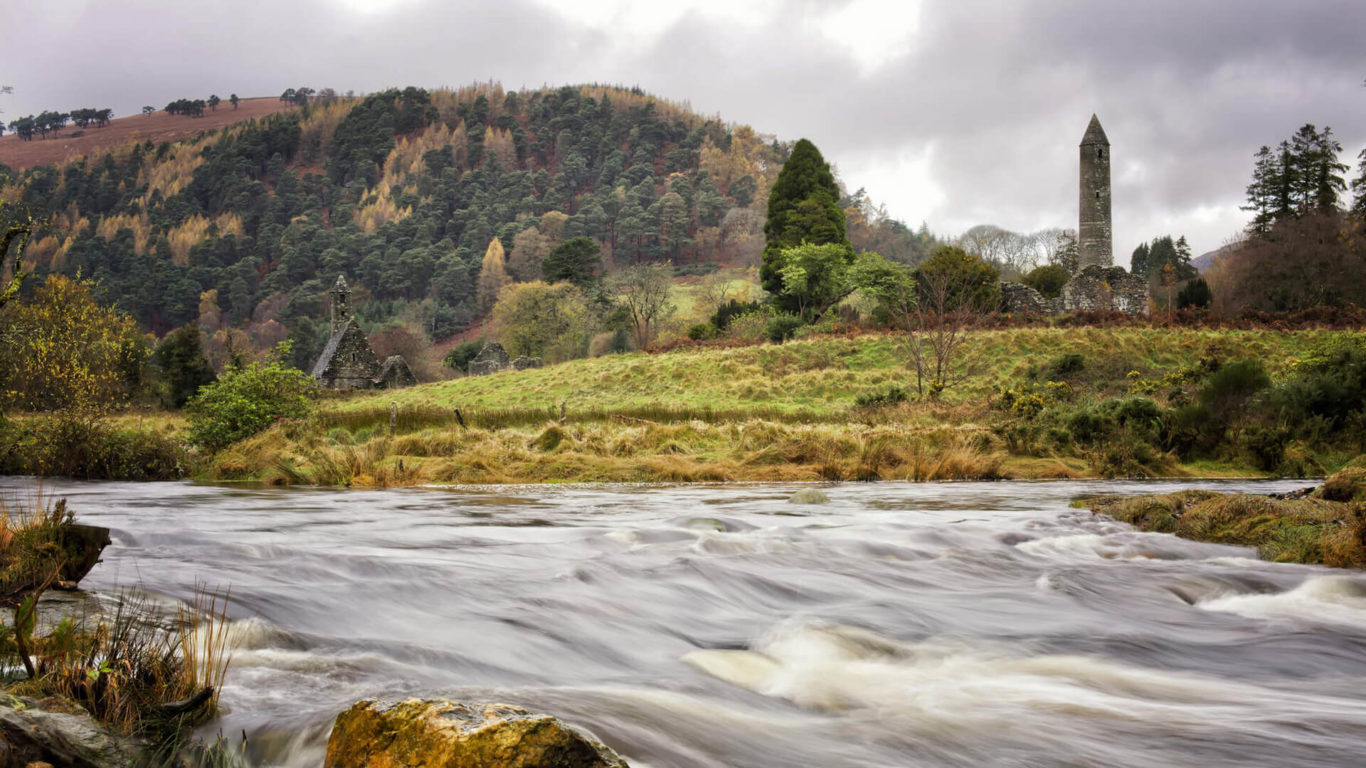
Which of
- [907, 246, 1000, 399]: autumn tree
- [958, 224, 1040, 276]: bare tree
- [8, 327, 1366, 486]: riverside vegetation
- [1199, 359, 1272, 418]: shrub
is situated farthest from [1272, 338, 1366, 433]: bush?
[958, 224, 1040, 276]: bare tree

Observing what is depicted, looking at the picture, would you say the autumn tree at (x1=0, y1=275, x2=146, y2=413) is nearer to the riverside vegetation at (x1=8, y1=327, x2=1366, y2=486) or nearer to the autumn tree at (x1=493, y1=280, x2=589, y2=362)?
the riverside vegetation at (x1=8, y1=327, x2=1366, y2=486)

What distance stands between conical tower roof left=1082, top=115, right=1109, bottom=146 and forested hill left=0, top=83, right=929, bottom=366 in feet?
182

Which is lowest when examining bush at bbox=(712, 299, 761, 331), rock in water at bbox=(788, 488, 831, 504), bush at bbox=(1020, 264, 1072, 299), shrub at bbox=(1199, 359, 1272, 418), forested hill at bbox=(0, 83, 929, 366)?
rock in water at bbox=(788, 488, 831, 504)

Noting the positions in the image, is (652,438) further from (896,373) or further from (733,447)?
(896,373)

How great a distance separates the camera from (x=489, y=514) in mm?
10688

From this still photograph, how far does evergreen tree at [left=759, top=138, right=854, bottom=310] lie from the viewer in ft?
186

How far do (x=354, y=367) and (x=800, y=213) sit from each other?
3030 centimetres

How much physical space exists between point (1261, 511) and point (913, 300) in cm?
3903

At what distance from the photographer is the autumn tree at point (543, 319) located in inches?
2675

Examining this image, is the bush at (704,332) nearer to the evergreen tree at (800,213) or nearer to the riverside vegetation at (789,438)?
the evergreen tree at (800,213)

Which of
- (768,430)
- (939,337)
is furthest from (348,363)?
(768,430)

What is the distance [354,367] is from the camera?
2032 inches

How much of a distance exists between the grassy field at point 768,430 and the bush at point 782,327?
31.1 ft

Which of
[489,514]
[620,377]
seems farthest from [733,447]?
[620,377]
